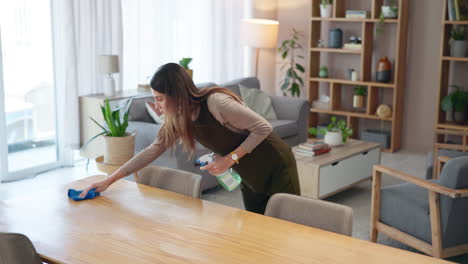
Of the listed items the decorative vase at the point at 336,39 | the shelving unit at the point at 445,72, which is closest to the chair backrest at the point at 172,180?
the shelving unit at the point at 445,72

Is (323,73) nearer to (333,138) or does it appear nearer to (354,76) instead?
(354,76)

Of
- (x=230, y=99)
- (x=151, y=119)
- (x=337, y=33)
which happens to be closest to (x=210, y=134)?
(x=230, y=99)

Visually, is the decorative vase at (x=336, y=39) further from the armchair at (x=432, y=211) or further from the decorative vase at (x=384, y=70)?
the armchair at (x=432, y=211)

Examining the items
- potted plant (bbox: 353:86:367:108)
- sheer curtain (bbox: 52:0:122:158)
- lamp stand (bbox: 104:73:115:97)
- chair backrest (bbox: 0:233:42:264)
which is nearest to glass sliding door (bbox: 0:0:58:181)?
sheer curtain (bbox: 52:0:122:158)

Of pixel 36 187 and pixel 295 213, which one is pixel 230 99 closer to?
pixel 295 213

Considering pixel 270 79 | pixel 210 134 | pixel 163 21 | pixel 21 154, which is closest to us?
pixel 210 134

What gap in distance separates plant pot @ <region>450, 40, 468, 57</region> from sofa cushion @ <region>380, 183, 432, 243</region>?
9.62ft

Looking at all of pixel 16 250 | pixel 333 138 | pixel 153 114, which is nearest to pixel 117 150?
pixel 153 114

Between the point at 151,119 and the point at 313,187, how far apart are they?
5.18 ft

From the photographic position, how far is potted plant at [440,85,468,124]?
6.27 meters

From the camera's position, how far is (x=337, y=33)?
708cm

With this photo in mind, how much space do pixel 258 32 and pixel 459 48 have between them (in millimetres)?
2251

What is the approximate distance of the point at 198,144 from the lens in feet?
16.6

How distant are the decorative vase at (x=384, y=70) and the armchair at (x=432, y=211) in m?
3.23
